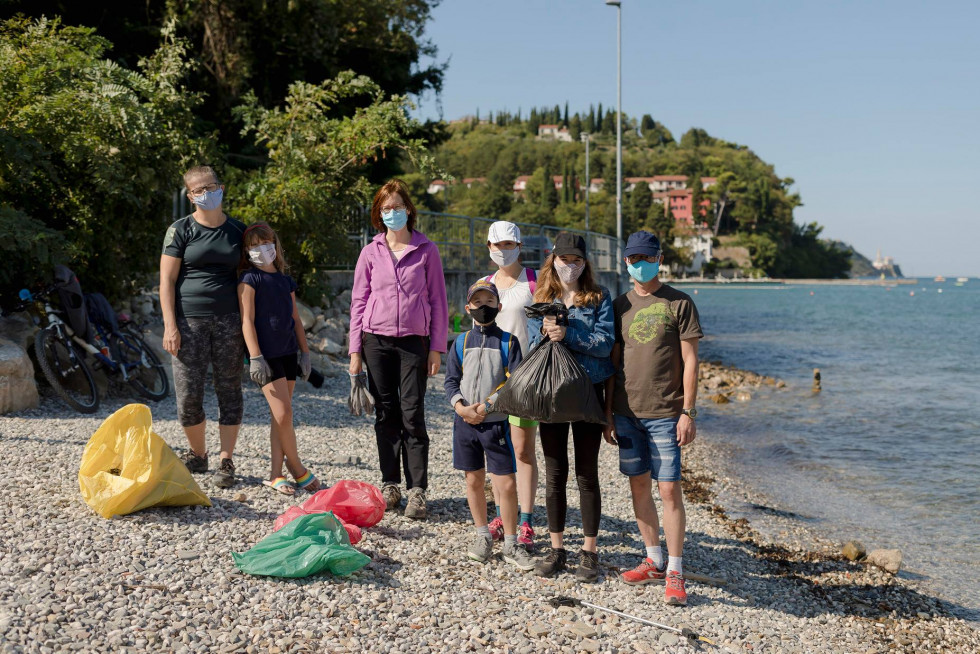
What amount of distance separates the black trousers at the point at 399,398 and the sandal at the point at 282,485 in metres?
0.66

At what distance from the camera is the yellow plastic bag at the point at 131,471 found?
468cm

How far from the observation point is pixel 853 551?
666cm

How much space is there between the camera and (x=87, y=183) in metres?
8.61

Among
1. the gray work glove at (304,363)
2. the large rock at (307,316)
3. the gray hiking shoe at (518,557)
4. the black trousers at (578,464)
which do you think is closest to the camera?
the black trousers at (578,464)

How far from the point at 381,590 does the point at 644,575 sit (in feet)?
4.92

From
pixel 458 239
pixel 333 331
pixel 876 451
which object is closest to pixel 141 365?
pixel 333 331

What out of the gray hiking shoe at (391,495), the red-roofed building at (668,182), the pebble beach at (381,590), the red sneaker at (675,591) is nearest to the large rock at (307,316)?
the pebble beach at (381,590)

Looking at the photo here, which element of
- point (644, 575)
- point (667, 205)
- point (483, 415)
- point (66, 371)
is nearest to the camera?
point (483, 415)

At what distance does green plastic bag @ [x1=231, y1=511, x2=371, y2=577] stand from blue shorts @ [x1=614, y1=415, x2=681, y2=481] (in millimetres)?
1513

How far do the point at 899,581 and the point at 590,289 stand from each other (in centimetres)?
388

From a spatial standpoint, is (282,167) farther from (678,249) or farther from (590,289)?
(678,249)

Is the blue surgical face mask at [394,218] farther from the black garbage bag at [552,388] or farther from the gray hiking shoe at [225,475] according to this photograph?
the gray hiking shoe at [225,475]

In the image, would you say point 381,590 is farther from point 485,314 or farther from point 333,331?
point 333,331

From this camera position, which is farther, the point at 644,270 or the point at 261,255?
the point at 261,255
